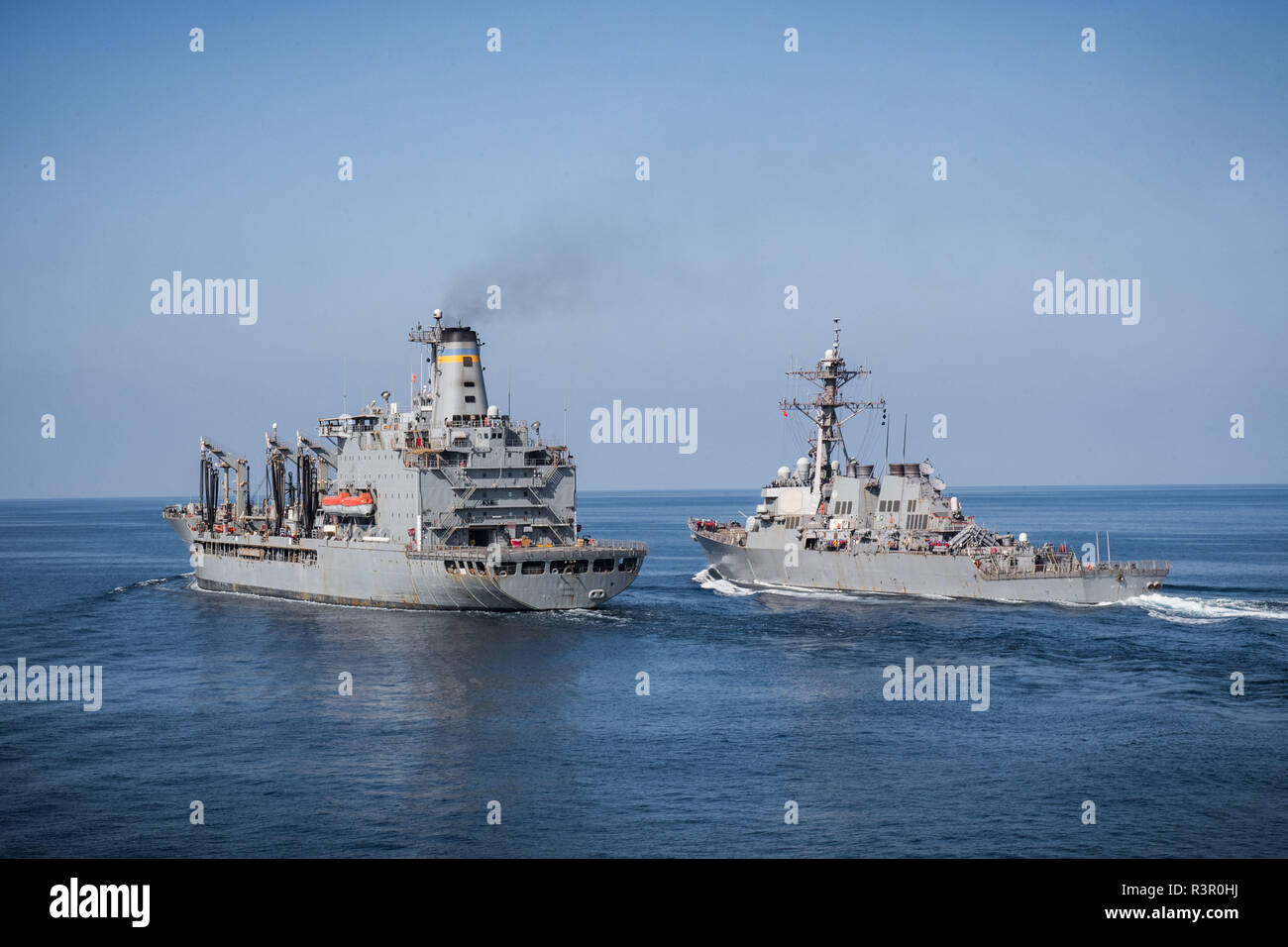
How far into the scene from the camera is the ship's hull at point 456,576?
56.6 meters

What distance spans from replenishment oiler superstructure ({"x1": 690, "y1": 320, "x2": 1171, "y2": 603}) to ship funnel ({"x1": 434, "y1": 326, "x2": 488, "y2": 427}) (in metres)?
22.0

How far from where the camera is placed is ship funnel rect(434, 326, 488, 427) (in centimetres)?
6456

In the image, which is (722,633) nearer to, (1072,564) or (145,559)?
(1072,564)

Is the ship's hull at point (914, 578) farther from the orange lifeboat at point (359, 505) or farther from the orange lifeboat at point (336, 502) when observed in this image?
the orange lifeboat at point (336, 502)

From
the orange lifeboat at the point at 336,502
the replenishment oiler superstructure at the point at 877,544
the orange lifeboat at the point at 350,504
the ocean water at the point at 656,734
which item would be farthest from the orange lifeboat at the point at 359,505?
the replenishment oiler superstructure at the point at 877,544

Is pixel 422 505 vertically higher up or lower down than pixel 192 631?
higher up

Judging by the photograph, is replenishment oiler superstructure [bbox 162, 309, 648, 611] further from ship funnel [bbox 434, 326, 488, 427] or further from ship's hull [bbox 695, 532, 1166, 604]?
ship's hull [bbox 695, 532, 1166, 604]

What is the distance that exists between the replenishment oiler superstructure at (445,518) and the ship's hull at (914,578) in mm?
14390

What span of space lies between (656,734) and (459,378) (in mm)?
34116

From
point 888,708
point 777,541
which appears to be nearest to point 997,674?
point 888,708
